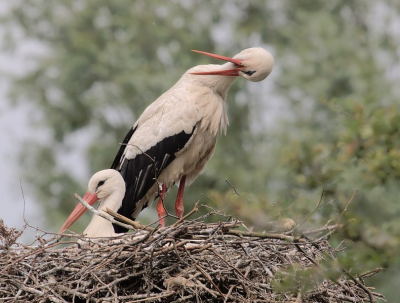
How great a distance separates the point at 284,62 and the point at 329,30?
1131mm

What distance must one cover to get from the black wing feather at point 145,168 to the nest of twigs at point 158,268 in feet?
4.82

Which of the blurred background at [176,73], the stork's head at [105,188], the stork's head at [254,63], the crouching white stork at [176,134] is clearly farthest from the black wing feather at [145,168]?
the blurred background at [176,73]

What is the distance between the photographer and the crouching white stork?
19.1ft

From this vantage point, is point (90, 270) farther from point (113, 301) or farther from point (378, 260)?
point (378, 260)

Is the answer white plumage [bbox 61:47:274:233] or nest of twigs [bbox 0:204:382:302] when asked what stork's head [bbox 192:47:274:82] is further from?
nest of twigs [bbox 0:204:382:302]

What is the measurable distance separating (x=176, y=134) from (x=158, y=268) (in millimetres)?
1763

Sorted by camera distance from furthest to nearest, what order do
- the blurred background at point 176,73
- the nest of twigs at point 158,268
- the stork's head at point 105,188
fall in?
the blurred background at point 176,73
the stork's head at point 105,188
the nest of twigs at point 158,268

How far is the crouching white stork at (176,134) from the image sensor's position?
583 cm

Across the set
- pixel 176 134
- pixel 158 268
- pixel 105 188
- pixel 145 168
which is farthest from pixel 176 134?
pixel 158 268

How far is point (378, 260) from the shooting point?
9.99 feet

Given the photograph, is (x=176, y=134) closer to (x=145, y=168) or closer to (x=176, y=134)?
(x=176, y=134)

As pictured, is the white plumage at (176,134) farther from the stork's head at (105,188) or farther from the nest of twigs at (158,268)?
the nest of twigs at (158,268)

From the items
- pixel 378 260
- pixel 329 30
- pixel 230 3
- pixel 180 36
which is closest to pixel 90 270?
pixel 378 260

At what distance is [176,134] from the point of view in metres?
5.83
